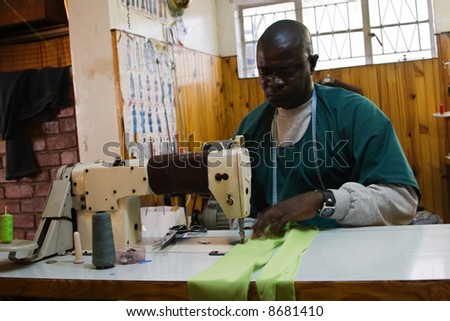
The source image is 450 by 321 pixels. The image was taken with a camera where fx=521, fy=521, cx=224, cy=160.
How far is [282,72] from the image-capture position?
1846 millimetres

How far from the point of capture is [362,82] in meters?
4.72

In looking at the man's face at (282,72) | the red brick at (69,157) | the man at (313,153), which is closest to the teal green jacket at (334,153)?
the man at (313,153)

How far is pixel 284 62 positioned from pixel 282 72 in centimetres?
4

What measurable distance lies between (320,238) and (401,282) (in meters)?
0.52

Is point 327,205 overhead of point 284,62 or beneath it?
beneath

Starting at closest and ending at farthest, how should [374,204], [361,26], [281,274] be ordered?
[281,274] → [374,204] → [361,26]

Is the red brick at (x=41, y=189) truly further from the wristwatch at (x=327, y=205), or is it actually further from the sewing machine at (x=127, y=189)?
the wristwatch at (x=327, y=205)

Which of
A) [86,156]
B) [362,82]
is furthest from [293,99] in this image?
[362,82]

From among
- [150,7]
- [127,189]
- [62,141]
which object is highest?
[150,7]

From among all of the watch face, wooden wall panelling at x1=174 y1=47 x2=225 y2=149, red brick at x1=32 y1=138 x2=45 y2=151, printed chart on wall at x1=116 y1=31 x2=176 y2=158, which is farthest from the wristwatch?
wooden wall panelling at x1=174 y1=47 x2=225 y2=149

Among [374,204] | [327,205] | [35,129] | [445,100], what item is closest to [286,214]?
[327,205]

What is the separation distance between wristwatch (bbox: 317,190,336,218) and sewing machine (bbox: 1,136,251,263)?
23 cm

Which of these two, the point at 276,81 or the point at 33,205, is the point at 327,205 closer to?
the point at 276,81

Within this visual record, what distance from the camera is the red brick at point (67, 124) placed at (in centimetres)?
312
